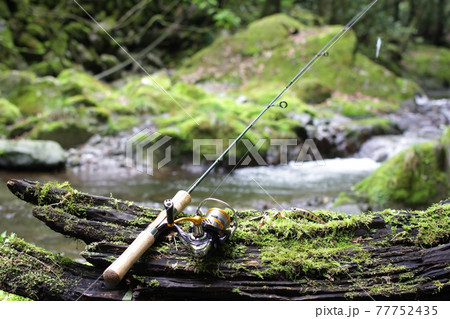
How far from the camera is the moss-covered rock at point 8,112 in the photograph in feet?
26.9

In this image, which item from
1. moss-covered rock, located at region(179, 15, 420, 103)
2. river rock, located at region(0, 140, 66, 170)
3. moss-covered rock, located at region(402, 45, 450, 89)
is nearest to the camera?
river rock, located at region(0, 140, 66, 170)

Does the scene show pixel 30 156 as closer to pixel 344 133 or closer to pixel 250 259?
pixel 250 259

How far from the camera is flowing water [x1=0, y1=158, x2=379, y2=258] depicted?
5496mm

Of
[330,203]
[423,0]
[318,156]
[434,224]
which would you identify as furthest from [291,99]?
[423,0]

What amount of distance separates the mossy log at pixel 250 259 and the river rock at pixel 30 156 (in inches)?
205

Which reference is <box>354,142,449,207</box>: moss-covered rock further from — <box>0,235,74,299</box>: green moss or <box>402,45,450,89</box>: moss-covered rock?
<box>402,45,450,89</box>: moss-covered rock

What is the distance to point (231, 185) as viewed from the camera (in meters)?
6.68

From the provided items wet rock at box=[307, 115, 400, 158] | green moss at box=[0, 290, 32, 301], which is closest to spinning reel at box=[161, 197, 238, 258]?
green moss at box=[0, 290, 32, 301]

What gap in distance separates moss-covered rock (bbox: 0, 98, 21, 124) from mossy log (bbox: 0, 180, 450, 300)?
748 centimetres

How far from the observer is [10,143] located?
6.82 meters

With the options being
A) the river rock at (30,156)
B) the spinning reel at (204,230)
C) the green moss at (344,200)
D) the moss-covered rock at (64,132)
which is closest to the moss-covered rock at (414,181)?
the green moss at (344,200)

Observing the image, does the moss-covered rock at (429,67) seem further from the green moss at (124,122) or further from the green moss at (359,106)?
the green moss at (124,122)

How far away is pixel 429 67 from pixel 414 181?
54.1 feet

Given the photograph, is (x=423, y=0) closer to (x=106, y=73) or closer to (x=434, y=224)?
(x=106, y=73)
